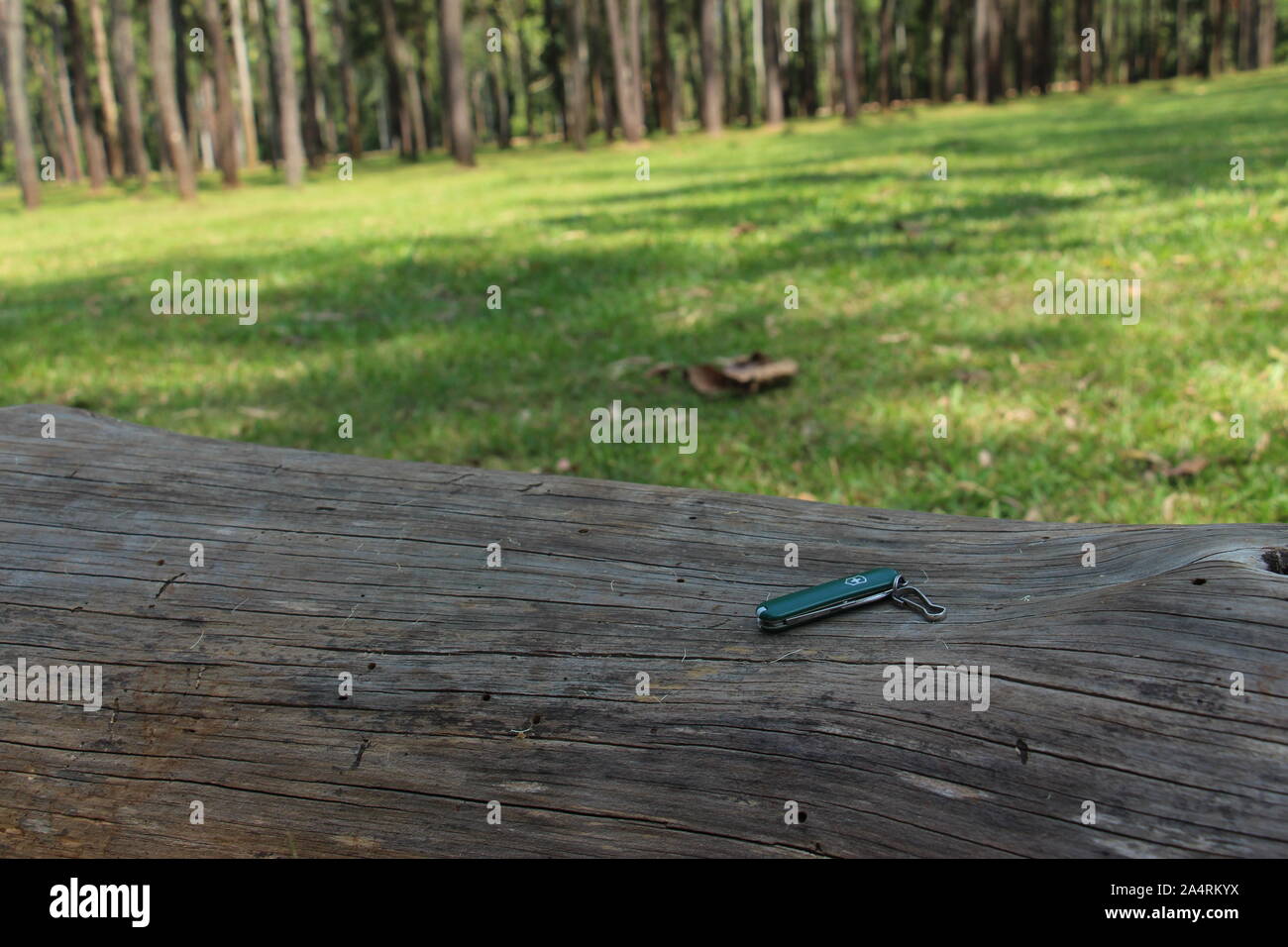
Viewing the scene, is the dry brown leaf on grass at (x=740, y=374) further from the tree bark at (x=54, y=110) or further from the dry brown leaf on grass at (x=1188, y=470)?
the tree bark at (x=54, y=110)

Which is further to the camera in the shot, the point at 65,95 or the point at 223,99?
the point at 65,95

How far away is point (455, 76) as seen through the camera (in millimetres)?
25203

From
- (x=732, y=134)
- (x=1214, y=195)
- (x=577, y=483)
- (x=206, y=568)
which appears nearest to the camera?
(x=206, y=568)

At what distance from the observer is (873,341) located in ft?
21.3

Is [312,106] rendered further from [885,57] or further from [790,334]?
[790,334]

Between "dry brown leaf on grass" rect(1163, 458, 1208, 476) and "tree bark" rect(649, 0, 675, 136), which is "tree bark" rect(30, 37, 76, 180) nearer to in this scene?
"tree bark" rect(649, 0, 675, 136)

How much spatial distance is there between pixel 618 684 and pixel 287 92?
79.3ft

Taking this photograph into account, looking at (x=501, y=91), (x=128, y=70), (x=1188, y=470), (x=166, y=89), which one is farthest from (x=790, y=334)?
(x=501, y=91)

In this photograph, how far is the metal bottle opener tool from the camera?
2.04m

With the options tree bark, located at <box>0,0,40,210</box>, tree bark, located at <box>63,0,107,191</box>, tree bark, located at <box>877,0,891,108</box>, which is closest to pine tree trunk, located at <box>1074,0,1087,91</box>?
tree bark, located at <box>877,0,891,108</box>

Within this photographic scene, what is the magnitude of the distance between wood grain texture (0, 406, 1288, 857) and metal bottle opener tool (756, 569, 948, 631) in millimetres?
39
